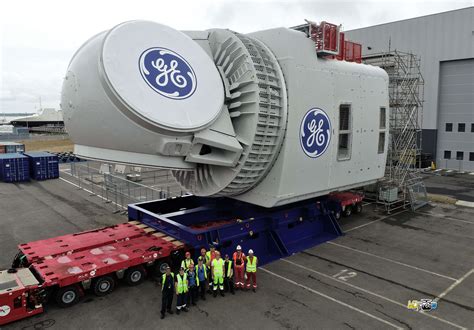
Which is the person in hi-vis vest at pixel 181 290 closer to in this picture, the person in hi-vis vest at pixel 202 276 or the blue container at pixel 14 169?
the person in hi-vis vest at pixel 202 276

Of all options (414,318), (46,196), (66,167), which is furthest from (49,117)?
(414,318)

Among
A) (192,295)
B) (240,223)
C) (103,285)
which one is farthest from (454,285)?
(103,285)

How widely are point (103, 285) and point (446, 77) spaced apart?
28488 millimetres

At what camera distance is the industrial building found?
26.6 metres

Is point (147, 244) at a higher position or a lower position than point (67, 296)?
higher

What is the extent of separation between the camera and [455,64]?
27.4 meters

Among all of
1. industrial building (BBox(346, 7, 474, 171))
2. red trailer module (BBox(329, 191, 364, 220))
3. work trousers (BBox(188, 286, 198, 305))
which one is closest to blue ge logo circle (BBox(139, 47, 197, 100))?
work trousers (BBox(188, 286, 198, 305))

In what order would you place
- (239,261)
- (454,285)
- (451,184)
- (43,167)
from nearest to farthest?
1. (239,261)
2. (454,285)
3. (451,184)
4. (43,167)

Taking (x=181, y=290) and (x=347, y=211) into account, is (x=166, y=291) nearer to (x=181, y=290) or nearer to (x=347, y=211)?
(x=181, y=290)

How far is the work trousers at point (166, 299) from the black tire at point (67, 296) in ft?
6.66

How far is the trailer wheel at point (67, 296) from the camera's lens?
809 centimetres

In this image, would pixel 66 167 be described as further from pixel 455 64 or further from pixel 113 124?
pixel 455 64

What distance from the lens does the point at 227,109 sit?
892 centimetres

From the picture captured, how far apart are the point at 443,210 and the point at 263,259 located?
34.8 ft
